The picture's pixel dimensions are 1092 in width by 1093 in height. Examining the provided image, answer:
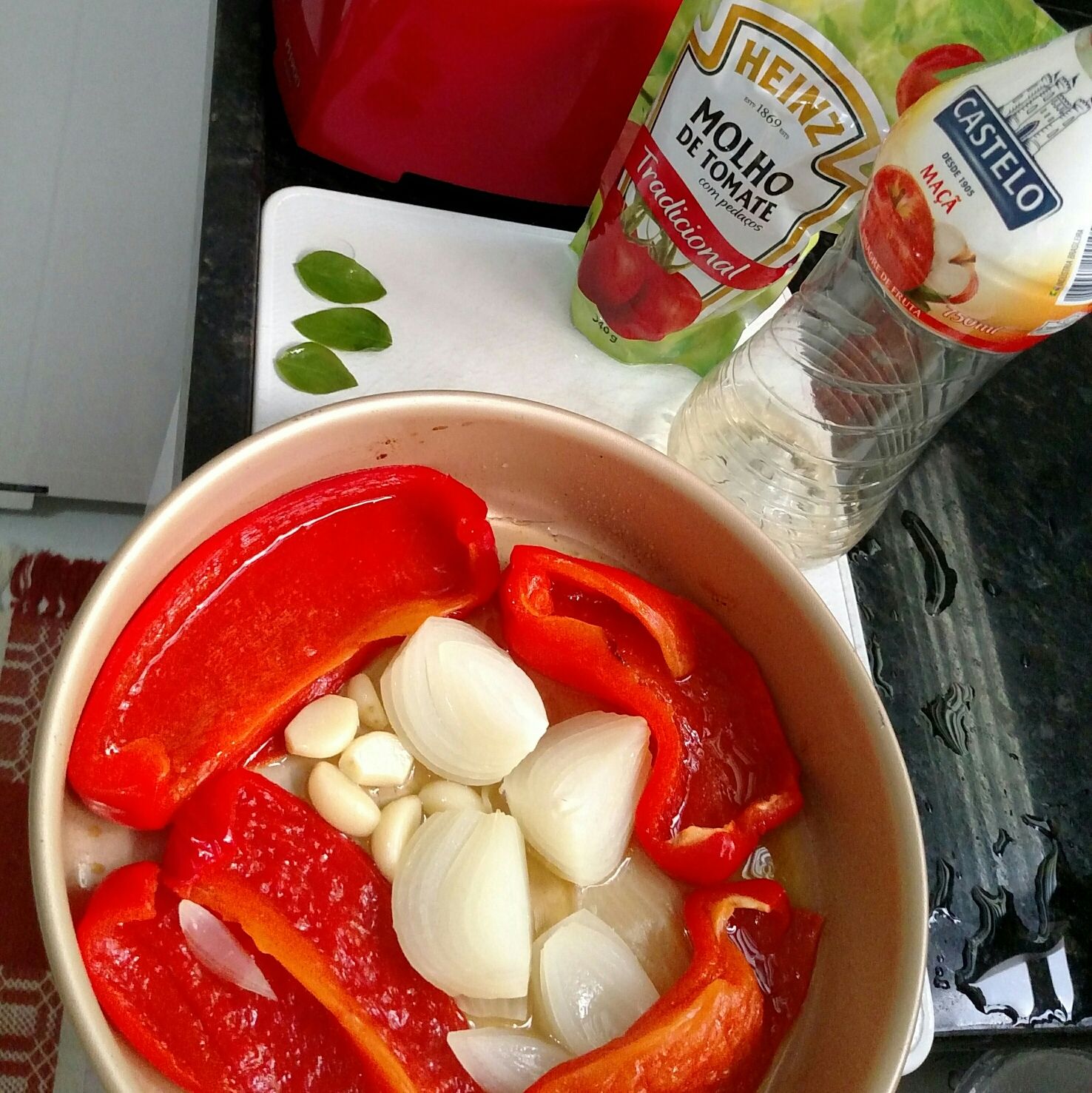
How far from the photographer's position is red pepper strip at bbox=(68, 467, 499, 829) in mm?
517

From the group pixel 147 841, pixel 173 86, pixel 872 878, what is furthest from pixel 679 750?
pixel 173 86

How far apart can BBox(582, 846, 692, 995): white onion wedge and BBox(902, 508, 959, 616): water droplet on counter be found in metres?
0.33

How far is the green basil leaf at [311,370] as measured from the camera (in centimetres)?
68

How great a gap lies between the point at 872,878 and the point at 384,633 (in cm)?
30

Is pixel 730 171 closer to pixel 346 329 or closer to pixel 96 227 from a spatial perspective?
pixel 346 329

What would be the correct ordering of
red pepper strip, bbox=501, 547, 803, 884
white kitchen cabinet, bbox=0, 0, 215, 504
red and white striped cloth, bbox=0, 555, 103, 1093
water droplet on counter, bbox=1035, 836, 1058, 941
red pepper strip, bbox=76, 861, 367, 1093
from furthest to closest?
red and white striped cloth, bbox=0, 555, 103, 1093 → white kitchen cabinet, bbox=0, 0, 215, 504 → water droplet on counter, bbox=1035, 836, 1058, 941 → red pepper strip, bbox=501, 547, 803, 884 → red pepper strip, bbox=76, 861, 367, 1093

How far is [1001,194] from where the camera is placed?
1.62 feet

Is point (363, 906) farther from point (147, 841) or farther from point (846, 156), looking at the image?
point (846, 156)

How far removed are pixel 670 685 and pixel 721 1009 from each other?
18cm

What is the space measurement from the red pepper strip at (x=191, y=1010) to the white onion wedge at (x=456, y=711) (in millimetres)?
136

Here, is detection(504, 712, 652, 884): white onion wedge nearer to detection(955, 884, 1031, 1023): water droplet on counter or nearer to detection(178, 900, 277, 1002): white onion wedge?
detection(178, 900, 277, 1002): white onion wedge

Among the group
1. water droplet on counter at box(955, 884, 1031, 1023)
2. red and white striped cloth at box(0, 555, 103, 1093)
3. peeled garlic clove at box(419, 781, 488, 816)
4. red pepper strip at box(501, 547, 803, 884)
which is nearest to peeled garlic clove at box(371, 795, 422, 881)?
peeled garlic clove at box(419, 781, 488, 816)

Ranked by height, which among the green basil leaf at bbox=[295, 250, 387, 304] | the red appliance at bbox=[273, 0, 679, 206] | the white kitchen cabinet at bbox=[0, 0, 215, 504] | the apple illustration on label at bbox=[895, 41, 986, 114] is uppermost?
the apple illustration on label at bbox=[895, 41, 986, 114]

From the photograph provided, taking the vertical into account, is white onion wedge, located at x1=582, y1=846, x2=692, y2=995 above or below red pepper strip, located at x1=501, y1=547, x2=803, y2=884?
below
